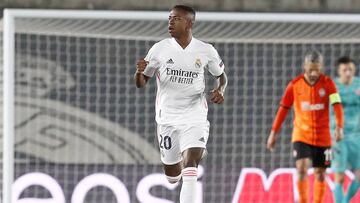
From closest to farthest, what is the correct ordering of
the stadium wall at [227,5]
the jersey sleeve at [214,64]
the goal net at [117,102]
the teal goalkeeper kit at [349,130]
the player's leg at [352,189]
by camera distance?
the jersey sleeve at [214,64]
the player's leg at [352,189]
the teal goalkeeper kit at [349,130]
the goal net at [117,102]
the stadium wall at [227,5]

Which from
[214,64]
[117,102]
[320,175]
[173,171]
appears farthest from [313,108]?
[117,102]

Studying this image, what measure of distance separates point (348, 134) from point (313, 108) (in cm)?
76

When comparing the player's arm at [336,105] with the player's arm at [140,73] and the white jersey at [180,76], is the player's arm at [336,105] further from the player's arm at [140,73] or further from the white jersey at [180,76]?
the player's arm at [140,73]

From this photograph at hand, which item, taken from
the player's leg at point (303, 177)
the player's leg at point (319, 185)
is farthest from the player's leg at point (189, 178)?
the player's leg at point (319, 185)

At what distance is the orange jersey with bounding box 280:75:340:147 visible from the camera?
10.6 m

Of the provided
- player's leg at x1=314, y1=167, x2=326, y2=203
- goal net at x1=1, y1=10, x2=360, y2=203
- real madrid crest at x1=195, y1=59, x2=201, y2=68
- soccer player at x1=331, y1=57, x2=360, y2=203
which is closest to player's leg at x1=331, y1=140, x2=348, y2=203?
soccer player at x1=331, y1=57, x2=360, y2=203

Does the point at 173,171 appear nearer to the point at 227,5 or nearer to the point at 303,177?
the point at 303,177

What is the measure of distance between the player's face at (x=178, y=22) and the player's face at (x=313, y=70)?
2.51m

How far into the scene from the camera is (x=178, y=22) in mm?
8203

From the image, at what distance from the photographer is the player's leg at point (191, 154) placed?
26.1 ft

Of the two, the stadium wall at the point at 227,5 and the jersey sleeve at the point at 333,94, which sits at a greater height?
the stadium wall at the point at 227,5

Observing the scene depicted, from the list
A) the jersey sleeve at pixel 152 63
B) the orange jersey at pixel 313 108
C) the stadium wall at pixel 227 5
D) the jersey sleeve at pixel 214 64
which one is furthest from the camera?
the stadium wall at pixel 227 5

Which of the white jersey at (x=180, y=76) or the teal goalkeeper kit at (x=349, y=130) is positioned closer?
the white jersey at (x=180, y=76)

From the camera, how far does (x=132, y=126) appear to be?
15062 millimetres
